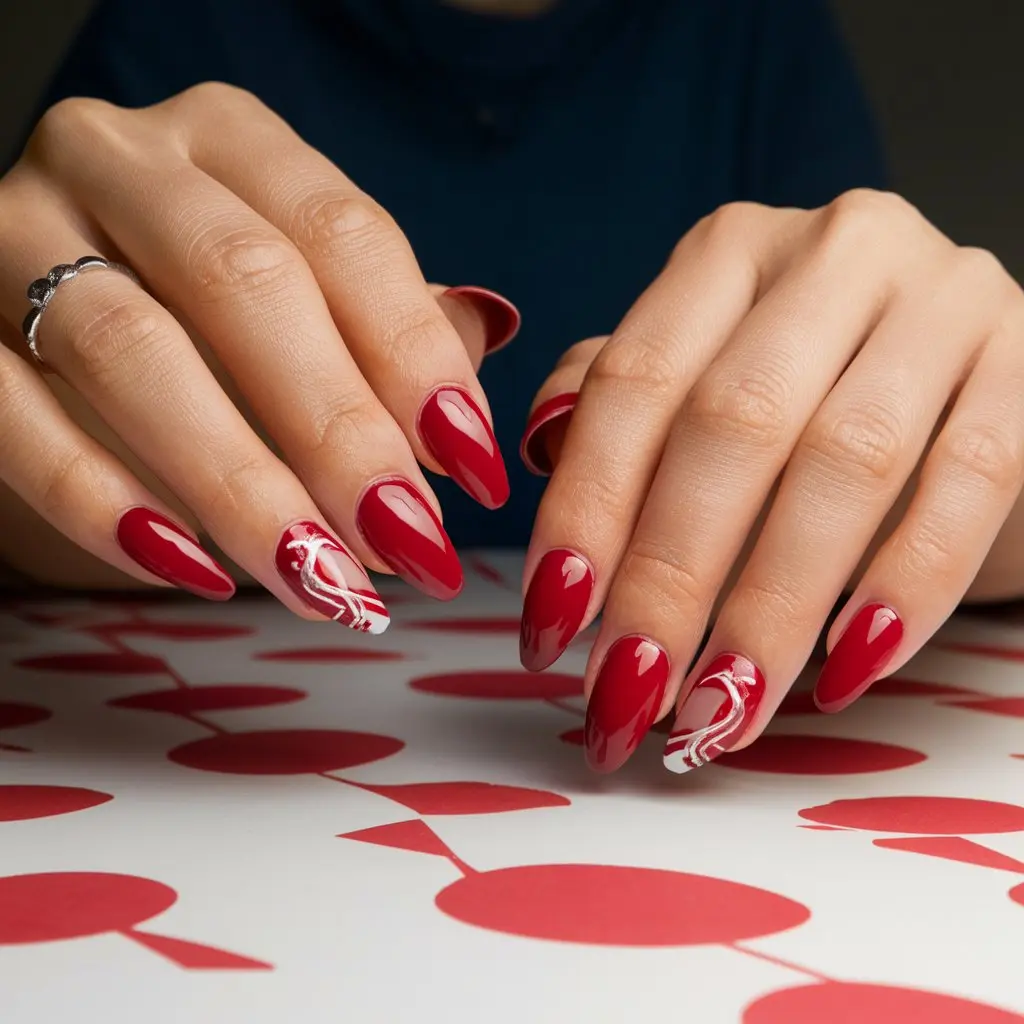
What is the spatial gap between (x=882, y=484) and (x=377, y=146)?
1360mm

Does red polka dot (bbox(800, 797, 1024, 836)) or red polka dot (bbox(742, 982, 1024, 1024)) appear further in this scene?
red polka dot (bbox(800, 797, 1024, 836))

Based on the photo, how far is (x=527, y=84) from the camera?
180 cm

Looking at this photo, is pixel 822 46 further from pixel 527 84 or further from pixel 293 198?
pixel 293 198

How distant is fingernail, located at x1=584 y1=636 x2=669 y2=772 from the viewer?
1.66ft

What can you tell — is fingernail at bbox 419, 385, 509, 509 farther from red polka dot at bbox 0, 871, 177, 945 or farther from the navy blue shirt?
the navy blue shirt

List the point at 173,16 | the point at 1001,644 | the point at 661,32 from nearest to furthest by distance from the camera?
the point at 1001,644 → the point at 173,16 → the point at 661,32

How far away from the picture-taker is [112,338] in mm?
543

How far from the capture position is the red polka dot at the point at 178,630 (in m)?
0.89

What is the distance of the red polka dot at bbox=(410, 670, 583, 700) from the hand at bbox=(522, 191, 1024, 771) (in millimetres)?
158

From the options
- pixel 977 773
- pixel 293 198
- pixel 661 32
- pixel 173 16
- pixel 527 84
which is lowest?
pixel 977 773

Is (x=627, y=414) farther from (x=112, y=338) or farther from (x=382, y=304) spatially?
(x=112, y=338)

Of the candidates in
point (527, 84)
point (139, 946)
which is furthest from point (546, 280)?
point (139, 946)

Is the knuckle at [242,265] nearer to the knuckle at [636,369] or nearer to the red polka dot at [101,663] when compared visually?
the knuckle at [636,369]

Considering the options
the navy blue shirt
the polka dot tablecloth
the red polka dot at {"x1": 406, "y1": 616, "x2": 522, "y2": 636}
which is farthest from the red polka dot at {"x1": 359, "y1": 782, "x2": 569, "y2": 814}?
the navy blue shirt
